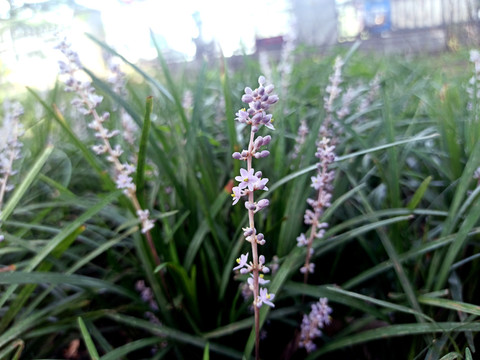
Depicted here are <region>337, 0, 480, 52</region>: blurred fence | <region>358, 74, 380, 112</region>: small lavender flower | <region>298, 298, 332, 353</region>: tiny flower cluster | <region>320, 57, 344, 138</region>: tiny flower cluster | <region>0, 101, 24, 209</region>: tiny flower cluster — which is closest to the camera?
<region>298, 298, 332, 353</region>: tiny flower cluster

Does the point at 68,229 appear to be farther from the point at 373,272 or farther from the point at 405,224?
the point at 405,224

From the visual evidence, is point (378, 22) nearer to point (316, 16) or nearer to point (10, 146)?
point (316, 16)

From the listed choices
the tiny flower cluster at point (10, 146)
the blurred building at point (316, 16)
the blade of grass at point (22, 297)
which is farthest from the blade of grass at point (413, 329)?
the blurred building at point (316, 16)

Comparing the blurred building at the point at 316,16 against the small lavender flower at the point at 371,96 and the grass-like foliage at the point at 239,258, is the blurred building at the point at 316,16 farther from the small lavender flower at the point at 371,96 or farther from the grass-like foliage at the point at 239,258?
the grass-like foliage at the point at 239,258

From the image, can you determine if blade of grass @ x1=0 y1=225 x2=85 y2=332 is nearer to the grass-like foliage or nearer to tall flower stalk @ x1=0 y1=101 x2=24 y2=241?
the grass-like foliage

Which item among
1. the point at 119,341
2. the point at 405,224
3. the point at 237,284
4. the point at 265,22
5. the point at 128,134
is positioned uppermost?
the point at 265,22

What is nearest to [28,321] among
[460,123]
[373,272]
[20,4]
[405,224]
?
[373,272]

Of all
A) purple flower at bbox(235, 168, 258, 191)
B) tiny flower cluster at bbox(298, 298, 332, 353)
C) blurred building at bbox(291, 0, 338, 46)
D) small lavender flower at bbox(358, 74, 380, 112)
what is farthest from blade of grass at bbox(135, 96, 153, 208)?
blurred building at bbox(291, 0, 338, 46)

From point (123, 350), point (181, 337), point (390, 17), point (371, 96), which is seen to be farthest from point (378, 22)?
point (123, 350)
